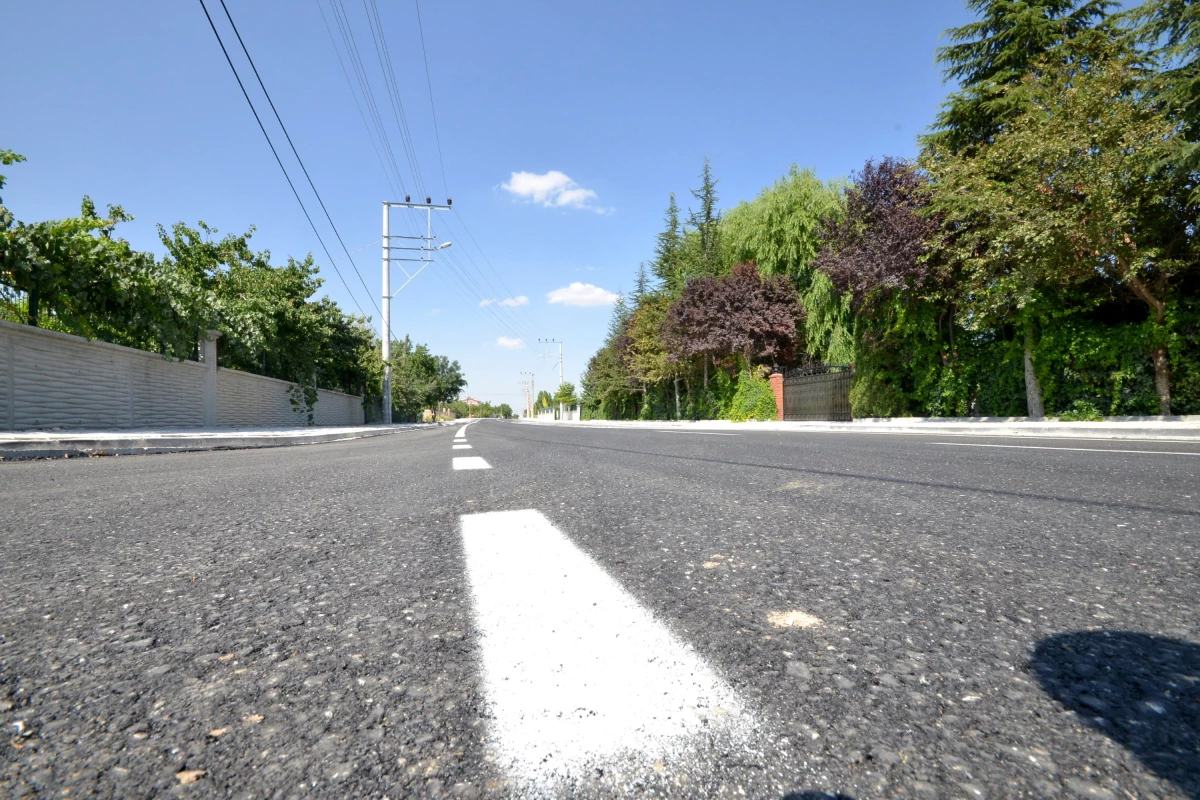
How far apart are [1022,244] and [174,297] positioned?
64.7 feet

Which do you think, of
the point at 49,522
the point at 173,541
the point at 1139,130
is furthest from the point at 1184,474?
the point at 1139,130

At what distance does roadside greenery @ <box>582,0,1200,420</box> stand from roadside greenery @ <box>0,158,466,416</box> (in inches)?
669

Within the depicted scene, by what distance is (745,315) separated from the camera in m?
23.6

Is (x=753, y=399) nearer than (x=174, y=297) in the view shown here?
No

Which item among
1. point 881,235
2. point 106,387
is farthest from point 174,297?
point 881,235

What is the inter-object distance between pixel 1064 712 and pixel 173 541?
2.63 metres

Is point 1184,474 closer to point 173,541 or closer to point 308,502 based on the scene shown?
point 308,502

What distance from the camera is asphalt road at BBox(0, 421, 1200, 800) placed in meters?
0.75

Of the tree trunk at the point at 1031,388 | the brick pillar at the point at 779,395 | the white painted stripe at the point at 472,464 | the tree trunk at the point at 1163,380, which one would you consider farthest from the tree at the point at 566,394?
Answer: the white painted stripe at the point at 472,464

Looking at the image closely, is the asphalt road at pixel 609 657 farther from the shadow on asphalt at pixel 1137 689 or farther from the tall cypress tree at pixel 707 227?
the tall cypress tree at pixel 707 227

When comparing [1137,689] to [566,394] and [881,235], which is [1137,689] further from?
[566,394]

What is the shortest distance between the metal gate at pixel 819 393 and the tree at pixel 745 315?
68.9 inches

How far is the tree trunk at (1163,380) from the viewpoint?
11.8 m

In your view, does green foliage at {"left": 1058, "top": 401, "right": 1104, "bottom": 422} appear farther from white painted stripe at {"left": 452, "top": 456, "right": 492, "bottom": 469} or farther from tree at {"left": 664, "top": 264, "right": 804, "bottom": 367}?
white painted stripe at {"left": 452, "top": 456, "right": 492, "bottom": 469}
